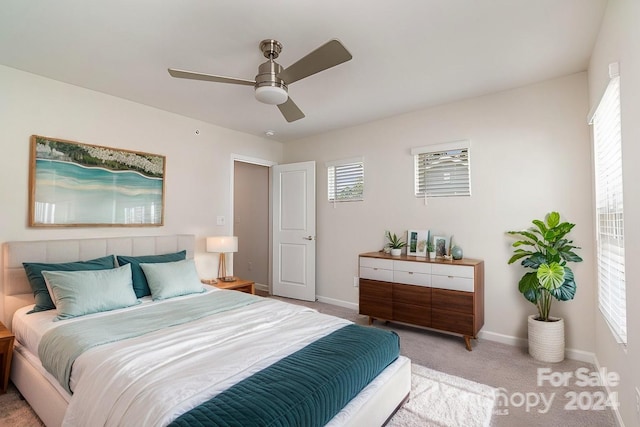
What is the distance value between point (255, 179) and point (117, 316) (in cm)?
361

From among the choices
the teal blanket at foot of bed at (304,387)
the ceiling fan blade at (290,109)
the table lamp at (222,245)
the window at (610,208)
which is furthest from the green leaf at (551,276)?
the table lamp at (222,245)

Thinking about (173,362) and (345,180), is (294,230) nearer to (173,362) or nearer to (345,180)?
(345,180)

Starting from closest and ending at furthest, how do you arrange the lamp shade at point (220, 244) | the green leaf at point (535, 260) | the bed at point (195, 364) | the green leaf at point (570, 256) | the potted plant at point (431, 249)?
the bed at point (195, 364), the green leaf at point (570, 256), the green leaf at point (535, 260), the potted plant at point (431, 249), the lamp shade at point (220, 244)

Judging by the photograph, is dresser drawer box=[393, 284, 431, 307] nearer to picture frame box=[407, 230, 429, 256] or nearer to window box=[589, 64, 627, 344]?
picture frame box=[407, 230, 429, 256]

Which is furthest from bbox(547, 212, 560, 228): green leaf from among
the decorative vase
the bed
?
the bed

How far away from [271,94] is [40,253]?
8.11 feet

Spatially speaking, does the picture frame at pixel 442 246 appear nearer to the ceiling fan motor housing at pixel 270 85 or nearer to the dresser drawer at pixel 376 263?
the dresser drawer at pixel 376 263

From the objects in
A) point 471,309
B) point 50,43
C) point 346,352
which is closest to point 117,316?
point 346,352

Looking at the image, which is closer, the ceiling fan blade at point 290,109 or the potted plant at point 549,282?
the ceiling fan blade at point 290,109

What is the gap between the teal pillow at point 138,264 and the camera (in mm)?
2865

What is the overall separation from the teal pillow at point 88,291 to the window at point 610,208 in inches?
135

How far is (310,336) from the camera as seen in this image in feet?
6.45

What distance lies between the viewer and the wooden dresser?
3008 mm

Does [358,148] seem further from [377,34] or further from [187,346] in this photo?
[187,346]
